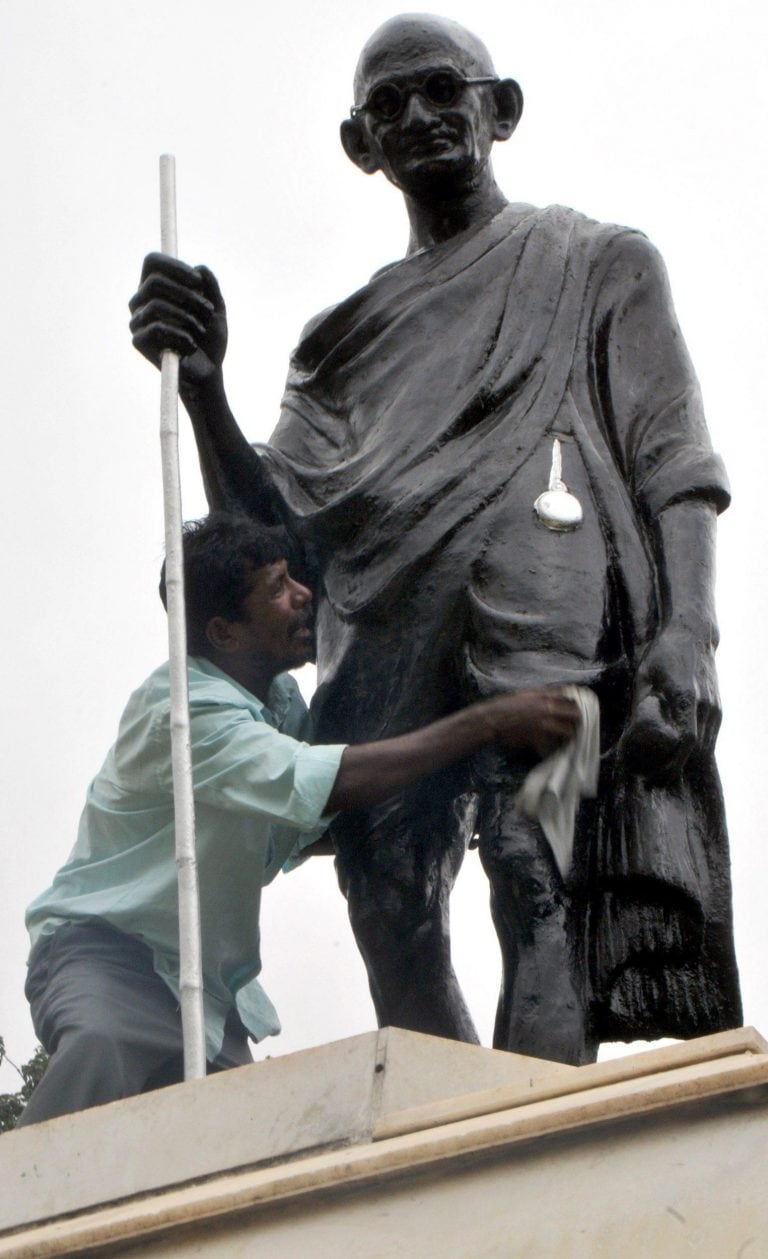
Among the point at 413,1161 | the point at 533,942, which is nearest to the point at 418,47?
the point at 533,942

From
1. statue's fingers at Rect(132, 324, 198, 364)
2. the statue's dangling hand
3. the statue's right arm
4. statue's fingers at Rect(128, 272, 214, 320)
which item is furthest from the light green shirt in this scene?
statue's fingers at Rect(128, 272, 214, 320)

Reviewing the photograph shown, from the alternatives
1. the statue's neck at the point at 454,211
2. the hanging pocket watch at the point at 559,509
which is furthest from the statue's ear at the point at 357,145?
the hanging pocket watch at the point at 559,509

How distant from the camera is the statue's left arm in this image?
17.7 feet

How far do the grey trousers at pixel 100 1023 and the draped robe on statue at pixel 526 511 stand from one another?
0.63 metres

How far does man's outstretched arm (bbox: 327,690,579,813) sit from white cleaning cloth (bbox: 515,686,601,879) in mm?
23

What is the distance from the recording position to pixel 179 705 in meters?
5.39

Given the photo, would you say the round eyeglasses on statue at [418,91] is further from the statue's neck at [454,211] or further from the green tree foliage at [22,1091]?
the green tree foliage at [22,1091]

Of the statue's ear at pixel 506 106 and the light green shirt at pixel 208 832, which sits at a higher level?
the statue's ear at pixel 506 106

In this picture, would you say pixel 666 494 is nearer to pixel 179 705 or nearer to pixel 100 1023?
pixel 179 705

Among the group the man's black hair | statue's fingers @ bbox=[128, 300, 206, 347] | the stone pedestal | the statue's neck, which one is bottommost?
the stone pedestal

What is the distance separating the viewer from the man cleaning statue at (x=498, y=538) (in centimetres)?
536

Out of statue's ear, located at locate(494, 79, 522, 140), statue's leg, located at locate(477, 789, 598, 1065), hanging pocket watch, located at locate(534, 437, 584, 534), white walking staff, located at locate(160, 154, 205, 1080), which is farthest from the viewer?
statue's ear, located at locate(494, 79, 522, 140)

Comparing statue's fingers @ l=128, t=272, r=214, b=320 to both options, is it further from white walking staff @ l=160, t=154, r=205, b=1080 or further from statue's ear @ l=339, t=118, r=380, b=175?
statue's ear @ l=339, t=118, r=380, b=175

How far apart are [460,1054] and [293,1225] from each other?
53 cm
